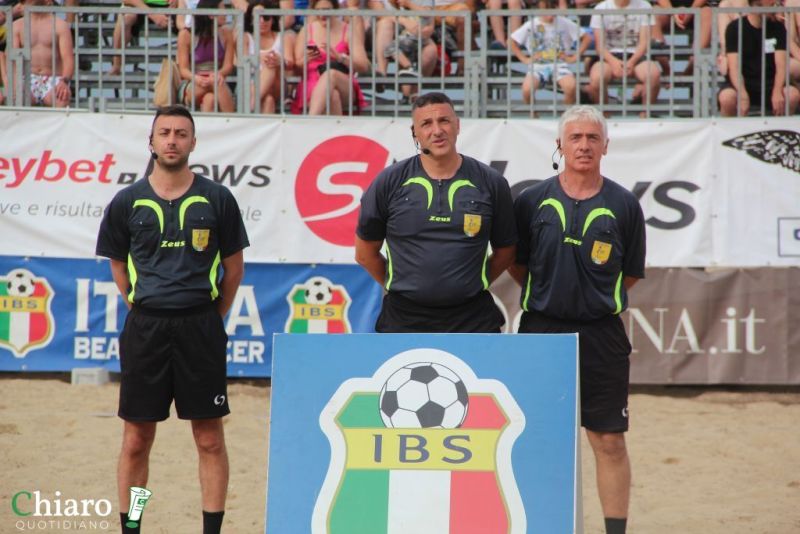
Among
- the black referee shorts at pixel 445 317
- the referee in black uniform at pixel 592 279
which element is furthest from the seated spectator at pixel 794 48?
the black referee shorts at pixel 445 317

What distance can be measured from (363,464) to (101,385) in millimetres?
5067

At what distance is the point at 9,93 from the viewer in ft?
30.7

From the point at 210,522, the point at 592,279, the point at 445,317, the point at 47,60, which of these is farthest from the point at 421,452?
the point at 47,60

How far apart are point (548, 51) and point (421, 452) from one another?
572cm

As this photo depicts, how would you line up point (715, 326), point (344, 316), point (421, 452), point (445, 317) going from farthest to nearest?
1. point (344, 316)
2. point (715, 326)
3. point (445, 317)
4. point (421, 452)

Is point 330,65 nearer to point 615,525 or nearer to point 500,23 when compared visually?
point 500,23

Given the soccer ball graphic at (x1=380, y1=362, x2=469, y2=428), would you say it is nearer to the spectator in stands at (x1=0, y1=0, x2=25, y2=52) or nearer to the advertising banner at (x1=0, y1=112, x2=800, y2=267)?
the advertising banner at (x1=0, y1=112, x2=800, y2=267)

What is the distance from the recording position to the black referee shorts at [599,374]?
5035mm

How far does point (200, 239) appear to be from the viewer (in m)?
5.22

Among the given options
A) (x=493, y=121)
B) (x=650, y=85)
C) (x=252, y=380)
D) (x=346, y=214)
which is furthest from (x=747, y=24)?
(x=252, y=380)

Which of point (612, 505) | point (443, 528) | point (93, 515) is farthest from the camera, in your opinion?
→ point (93, 515)

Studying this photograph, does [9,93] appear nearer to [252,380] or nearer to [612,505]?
[252,380]

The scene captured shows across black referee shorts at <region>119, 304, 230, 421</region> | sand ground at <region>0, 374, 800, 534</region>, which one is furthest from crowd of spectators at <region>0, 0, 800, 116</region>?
black referee shorts at <region>119, 304, 230, 421</region>

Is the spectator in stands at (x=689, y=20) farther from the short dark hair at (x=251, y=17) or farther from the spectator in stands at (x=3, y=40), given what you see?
the spectator in stands at (x=3, y=40)
